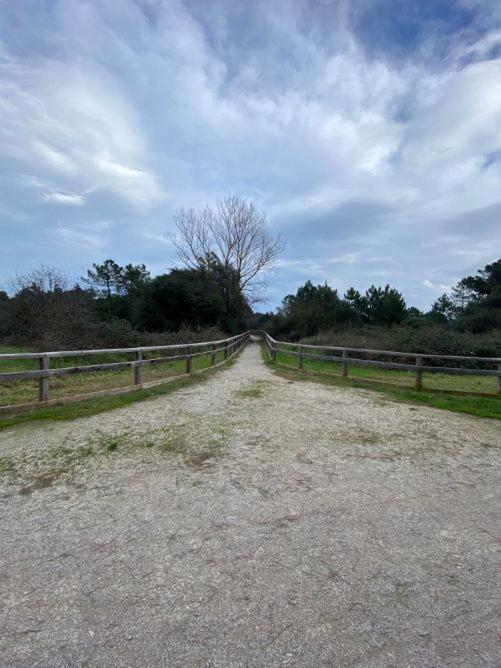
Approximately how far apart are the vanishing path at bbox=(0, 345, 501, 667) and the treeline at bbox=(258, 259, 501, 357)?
1521 centimetres

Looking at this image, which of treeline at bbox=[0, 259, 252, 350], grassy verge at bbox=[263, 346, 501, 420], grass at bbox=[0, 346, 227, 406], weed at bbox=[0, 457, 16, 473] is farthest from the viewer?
treeline at bbox=[0, 259, 252, 350]

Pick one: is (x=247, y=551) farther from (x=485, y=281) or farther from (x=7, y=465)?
(x=485, y=281)

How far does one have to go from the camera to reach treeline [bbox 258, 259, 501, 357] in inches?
725

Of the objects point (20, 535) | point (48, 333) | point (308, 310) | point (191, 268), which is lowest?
point (20, 535)

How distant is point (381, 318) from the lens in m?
46.0

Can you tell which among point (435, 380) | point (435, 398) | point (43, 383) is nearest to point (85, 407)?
point (43, 383)

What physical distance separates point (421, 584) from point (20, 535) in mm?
2706

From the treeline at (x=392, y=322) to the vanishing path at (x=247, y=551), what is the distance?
15212mm

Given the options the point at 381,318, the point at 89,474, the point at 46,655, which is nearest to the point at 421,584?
the point at 46,655

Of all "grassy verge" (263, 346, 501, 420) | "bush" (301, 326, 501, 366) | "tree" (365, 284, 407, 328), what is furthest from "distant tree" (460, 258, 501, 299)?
"grassy verge" (263, 346, 501, 420)

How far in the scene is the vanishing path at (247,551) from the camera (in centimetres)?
179

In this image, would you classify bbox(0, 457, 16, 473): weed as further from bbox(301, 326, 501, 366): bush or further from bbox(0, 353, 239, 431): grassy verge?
bbox(301, 326, 501, 366): bush

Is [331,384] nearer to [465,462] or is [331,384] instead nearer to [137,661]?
[465,462]

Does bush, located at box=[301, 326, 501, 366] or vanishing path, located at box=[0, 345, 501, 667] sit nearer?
Result: vanishing path, located at box=[0, 345, 501, 667]
